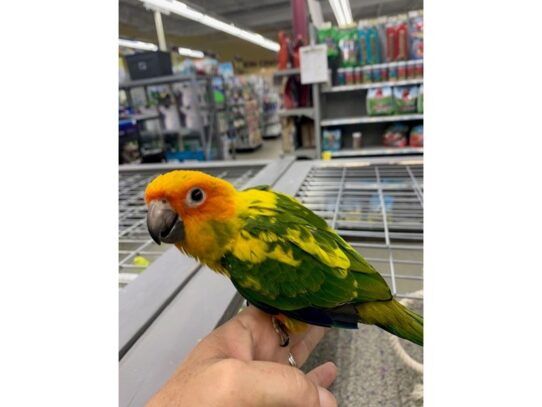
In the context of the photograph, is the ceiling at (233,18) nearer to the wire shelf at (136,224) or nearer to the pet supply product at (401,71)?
the pet supply product at (401,71)

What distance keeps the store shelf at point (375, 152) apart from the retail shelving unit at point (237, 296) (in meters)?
1.46

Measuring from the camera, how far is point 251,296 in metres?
0.53

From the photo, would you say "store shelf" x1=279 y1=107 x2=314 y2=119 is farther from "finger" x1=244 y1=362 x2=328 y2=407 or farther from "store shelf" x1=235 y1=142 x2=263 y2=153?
Answer: "store shelf" x1=235 y1=142 x2=263 y2=153

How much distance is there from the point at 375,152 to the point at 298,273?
2784 millimetres

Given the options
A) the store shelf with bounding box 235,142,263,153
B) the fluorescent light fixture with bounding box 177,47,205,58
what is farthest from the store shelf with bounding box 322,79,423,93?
the fluorescent light fixture with bounding box 177,47,205,58

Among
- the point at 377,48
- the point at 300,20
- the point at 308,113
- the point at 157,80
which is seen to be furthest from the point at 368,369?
the point at 157,80

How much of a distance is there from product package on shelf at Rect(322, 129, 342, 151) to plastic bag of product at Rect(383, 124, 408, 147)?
452 mm

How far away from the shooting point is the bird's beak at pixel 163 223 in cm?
46

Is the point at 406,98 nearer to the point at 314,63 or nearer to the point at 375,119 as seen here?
the point at 375,119

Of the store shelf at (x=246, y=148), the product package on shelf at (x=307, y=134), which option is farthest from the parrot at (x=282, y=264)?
the store shelf at (x=246, y=148)

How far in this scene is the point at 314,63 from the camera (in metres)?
2.63

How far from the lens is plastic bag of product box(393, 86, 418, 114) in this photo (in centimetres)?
279
